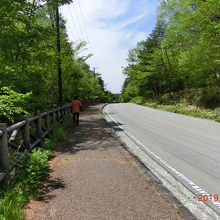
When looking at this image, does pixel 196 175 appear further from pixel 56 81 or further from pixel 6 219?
pixel 56 81

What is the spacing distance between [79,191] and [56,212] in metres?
0.77

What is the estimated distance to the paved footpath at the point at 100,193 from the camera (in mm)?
3215

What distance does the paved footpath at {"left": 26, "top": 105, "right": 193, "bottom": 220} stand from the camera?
321 centimetres

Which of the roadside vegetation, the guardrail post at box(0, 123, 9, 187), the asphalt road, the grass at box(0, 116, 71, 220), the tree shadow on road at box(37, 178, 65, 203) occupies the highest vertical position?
the roadside vegetation

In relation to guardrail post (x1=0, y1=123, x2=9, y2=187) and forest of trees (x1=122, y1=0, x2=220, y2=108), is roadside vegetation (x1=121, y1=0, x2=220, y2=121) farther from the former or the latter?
guardrail post (x1=0, y1=123, x2=9, y2=187)

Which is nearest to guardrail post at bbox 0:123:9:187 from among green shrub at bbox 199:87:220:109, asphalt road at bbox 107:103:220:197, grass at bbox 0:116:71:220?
grass at bbox 0:116:71:220

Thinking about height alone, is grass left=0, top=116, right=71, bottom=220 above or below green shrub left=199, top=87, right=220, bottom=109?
below

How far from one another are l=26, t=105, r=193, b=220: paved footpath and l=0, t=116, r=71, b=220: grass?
0.57ft

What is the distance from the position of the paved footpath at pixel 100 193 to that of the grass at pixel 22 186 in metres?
0.17

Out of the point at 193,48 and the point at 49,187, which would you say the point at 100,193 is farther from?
the point at 193,48

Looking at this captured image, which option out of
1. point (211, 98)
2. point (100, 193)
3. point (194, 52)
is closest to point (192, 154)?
point (100, 193)

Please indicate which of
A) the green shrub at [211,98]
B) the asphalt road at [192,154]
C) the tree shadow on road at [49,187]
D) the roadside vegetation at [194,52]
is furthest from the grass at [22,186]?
the green shrub at [211,98]

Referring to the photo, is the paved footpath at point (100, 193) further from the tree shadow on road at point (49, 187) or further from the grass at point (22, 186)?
the grass at point (22, 186)

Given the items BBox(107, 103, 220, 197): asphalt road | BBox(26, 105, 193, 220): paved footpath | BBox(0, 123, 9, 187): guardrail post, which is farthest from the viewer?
BBox(107, 103, 220, 197): asphalt road
